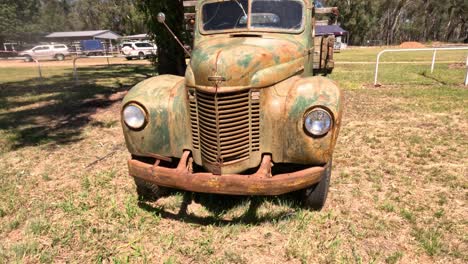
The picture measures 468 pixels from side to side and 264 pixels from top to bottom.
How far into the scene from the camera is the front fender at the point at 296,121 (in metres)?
3.08

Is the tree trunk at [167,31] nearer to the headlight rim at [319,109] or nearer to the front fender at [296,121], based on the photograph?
the front fender at [296,121]

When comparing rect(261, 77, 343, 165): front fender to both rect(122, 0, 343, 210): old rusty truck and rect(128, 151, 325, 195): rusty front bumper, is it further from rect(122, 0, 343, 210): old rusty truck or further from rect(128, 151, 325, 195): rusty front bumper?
rect(128, 151, 325, 195): rusty front bumper

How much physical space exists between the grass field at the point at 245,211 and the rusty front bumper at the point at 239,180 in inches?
22.3

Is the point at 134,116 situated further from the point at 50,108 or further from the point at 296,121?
the point at 50,108

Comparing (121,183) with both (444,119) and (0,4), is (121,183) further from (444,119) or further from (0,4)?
(0,4)

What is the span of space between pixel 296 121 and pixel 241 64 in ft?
2.40

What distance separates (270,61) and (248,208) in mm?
1625

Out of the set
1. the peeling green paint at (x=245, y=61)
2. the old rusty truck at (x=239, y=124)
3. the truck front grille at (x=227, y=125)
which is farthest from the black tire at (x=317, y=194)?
the peeling green paint at (x=245, y=61)

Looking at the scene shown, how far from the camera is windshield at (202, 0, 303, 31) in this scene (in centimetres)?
405

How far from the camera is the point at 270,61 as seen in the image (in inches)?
132

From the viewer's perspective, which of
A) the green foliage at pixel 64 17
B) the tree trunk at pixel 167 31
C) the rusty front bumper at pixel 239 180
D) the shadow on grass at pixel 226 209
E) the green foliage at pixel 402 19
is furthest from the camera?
the green foliage at pixel 402 19

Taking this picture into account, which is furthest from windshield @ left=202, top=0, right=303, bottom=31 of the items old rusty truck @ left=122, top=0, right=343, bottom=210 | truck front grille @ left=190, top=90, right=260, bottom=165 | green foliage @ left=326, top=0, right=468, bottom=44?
green foliage @ left=326, top=0, right=468, bottom=44

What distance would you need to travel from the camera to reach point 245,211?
3729 mm

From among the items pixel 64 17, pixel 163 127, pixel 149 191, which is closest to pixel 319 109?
pixel 163 127
